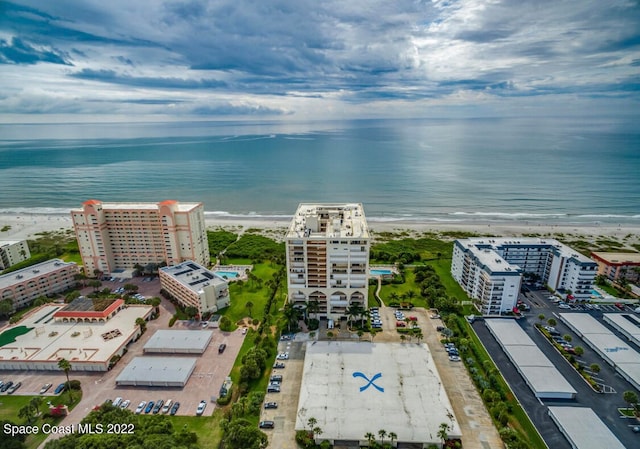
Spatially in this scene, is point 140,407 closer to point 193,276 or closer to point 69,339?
point 69,339

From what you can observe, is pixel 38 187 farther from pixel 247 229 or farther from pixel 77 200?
pixel 247 229

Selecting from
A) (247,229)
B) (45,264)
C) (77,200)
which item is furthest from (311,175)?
(45,264)

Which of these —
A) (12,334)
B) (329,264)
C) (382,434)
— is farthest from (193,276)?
(382,434)

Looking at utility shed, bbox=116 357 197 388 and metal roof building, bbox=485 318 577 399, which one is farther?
utility shed, bbox=116 357 197 388

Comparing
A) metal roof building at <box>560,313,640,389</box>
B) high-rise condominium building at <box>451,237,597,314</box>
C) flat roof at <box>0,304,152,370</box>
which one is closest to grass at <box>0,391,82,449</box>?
flat roof at <box>0,304,152,370</box>

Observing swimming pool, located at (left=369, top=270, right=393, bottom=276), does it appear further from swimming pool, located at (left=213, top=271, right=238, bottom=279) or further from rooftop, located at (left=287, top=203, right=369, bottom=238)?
swimming pool, located at (left=213, top=271, right=238, bottom=279)

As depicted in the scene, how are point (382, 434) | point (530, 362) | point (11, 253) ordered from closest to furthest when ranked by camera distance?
point (382, 434), point (530, 362), point (11, 253)
